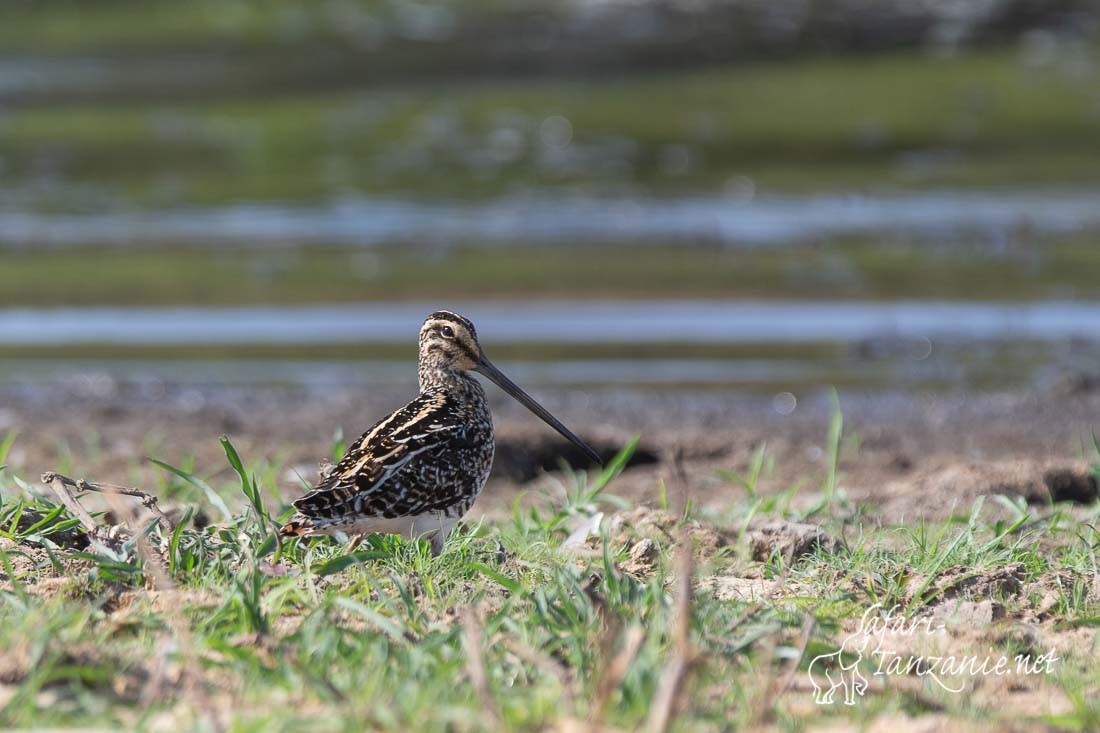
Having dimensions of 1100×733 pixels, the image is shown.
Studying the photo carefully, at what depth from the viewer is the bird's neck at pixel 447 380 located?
541 centimetres

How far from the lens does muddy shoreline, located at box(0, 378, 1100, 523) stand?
6727mm

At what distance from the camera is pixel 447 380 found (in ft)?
17.8

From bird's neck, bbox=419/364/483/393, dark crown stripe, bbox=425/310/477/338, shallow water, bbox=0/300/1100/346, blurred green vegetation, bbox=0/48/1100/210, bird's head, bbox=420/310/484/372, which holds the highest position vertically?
dark crown stripe, bbox=425/310/477/338

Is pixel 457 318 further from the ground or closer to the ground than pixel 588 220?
further from the ground

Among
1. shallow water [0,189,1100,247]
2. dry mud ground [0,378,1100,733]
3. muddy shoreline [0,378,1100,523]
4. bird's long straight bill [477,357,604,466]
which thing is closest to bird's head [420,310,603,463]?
bird's long straight bill [477,357,604,466]

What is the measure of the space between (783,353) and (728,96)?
11.6 m

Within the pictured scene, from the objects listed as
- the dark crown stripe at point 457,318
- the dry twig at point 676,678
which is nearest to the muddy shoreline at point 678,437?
the dark crown stripe at point 457,318

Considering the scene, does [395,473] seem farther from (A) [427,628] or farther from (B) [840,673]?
(B) [840,673]

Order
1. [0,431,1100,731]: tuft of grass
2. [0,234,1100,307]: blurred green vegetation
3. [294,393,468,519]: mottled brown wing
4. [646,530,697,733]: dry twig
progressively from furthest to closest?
1. [0,234,1100,307]: blurred green vegetation
2. [294,393,468,519]: mottled brown wing
3. [0,431,1100,731]: tuft of grass
4. [646,530,697,733]: dry twig

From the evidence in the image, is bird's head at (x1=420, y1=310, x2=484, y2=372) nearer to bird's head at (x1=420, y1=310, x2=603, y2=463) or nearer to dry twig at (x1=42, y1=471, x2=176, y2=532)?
bird's head at (x1=420, y1=310, x2=603, y2=463)

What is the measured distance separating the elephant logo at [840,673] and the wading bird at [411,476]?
128 cm

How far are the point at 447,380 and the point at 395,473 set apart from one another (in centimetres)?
76

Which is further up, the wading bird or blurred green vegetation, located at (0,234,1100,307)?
the wading bird
